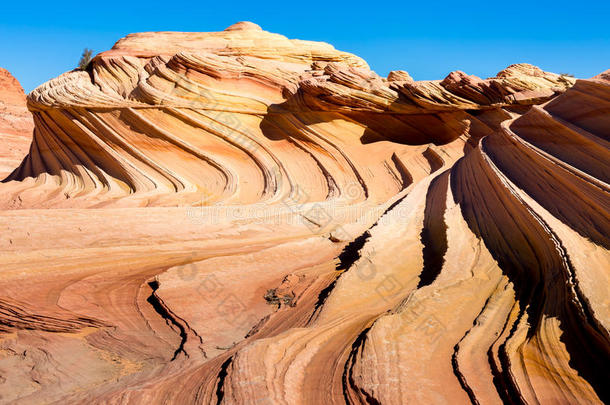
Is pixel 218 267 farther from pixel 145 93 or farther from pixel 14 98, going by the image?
pixel 14 98

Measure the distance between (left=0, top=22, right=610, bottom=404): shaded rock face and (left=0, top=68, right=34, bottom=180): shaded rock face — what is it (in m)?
8.99

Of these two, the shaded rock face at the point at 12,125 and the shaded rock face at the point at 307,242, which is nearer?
the shaded rock face at the point at 307,242

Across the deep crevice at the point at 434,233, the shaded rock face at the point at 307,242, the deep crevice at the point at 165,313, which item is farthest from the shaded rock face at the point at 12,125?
the deep crevice at the point at 434,233

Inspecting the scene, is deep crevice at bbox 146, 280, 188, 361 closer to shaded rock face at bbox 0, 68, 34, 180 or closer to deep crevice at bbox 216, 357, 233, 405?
deep crevice at bbox 216, 357, 233, 405

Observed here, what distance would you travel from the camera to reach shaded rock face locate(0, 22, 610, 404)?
3023 millimetres

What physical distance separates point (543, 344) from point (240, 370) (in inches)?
73.7

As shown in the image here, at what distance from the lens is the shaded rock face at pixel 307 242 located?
3023mm

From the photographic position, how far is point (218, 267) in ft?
17.2

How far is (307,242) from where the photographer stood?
6.18 metres

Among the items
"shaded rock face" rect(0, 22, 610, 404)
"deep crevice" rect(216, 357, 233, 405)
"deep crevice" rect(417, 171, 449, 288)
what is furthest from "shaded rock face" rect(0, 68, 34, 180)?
Answer: "deep crevice" rect(216, 357, 233, 405)

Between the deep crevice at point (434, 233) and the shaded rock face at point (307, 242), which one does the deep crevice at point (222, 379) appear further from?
the deep crevice at point (434, 233)

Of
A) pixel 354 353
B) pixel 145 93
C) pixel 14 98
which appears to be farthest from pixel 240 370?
pixel 14 98

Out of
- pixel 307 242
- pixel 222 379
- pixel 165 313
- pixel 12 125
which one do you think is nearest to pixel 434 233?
pixel 307 242

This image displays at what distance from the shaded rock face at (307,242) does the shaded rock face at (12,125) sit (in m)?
8.99
